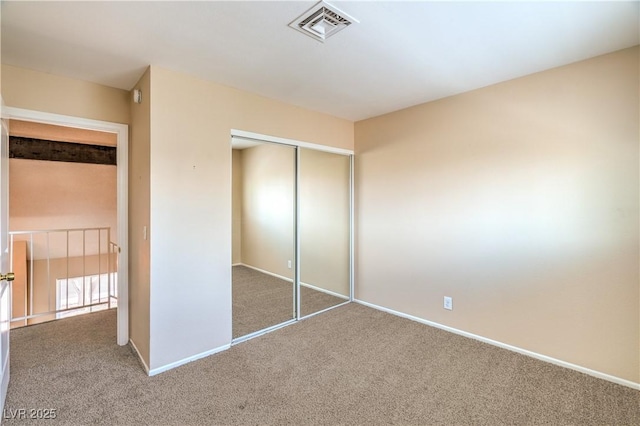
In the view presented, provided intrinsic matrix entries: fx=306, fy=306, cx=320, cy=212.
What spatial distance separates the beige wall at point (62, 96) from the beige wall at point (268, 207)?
1202mm

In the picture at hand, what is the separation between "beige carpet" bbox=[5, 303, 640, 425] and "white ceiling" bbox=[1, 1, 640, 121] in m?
2.39

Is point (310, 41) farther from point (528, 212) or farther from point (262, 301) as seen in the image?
point (262, 301)

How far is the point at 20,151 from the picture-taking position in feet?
15.6

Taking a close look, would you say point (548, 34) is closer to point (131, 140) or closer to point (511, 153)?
point (511, 153)

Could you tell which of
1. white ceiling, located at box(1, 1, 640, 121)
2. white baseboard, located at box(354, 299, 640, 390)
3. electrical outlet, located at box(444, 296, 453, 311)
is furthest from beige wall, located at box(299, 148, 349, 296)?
electrical outlet, located at box(444, 296, 453, 311)

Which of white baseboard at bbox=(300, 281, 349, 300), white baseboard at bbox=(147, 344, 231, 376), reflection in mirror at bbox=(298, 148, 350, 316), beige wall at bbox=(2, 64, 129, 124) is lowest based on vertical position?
white baseboard at bbox=(147, 344, 231, 376)

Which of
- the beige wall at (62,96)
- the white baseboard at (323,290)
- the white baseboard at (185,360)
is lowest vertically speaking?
the white baseboard at (185,360)

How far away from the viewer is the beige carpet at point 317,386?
1.94 meters

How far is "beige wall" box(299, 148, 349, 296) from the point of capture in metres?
3.64

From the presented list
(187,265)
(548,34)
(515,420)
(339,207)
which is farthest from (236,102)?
(515,420)

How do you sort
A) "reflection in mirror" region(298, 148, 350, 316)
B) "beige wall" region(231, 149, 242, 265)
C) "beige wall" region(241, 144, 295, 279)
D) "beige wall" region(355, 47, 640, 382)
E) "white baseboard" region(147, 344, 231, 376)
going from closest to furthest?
1. "beige wall" region(355, 47, 640, 382)
2. "white baseboard" region(147, 344, 231, 376)
3. "beige wall" region(231, 149, 242, 265)
4. "beige wall" region(241, 144, 295, 279)
5. "reflection in mirror" region(298, 148, 350, 316)

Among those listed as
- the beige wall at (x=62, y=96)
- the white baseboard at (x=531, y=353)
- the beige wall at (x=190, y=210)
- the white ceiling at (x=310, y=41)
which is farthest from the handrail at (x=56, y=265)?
the white baseboard at (x=531, y=353)

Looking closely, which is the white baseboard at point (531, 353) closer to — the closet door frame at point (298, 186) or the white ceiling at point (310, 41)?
the closet door frame at point (298, 186)

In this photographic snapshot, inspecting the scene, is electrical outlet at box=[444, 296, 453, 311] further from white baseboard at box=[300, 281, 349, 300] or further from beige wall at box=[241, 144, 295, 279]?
beige wall at box=[241, 144, 295, 279]
